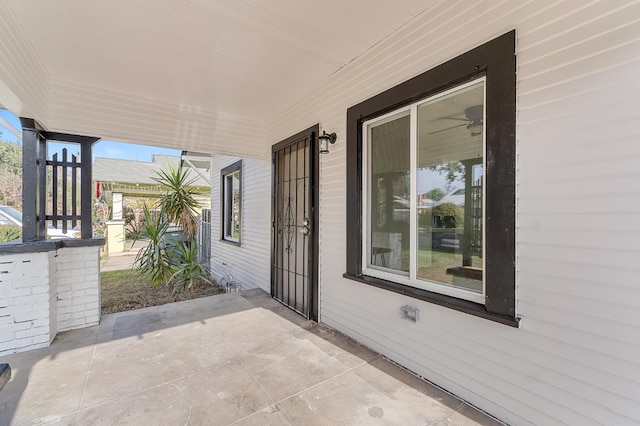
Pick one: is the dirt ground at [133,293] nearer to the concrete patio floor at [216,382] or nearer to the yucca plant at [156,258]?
the yucca plant at [156,258]

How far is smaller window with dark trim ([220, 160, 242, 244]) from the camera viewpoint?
6.25 metres

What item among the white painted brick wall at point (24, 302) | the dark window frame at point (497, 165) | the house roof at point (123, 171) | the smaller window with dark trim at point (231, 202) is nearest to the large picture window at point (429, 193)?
the dark window frame at point (497, 165)

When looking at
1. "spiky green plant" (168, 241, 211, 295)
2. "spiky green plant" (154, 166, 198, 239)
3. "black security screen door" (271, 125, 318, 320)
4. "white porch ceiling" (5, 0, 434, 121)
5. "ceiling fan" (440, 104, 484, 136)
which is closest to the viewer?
"ceiling fan" (440, 104, 484, 136)

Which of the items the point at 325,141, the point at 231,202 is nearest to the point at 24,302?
the point at 325,141

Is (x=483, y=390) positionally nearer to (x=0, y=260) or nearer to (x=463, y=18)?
(x=463, y=18)

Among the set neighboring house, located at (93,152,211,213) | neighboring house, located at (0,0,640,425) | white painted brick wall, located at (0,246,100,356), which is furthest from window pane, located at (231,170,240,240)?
neighboring house, located at (93,152,211,213)

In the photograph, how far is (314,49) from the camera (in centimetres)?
285

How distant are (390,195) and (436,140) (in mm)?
663

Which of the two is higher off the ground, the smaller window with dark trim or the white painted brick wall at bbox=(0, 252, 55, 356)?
the smaller window with dark trim

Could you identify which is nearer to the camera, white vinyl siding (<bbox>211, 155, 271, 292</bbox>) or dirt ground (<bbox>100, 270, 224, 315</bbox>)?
dirt ground (<bbox>100, 270, 224, 315</bbox>)

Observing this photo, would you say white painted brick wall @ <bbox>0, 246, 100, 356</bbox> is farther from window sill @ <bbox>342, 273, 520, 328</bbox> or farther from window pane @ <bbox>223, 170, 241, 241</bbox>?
window sill @ <bbox>342, 273, 520, 328</bbox>

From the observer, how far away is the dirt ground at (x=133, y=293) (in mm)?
4863

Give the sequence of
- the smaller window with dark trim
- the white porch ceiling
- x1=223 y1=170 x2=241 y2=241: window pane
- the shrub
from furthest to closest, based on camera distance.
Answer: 1. x1=223 y1=170 x2=241 y2=241: window pane
2. the smaller window with dark trim
3. the shrub
4. the white porch ceiling

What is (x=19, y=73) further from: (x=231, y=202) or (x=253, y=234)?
(x=231, y=202)
